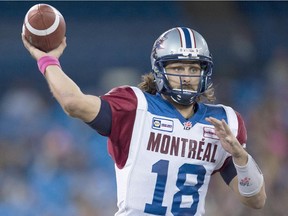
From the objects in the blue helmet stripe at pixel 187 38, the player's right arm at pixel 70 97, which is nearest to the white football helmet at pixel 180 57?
the blue helmet stripe at pixel 187 38

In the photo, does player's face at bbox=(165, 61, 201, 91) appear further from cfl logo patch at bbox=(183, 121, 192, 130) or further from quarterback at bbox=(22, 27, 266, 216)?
cfl logo patch at bbox=(183, 121, 192, 130)

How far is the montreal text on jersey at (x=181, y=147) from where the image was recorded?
367 cm

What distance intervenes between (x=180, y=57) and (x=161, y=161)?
1.64ft

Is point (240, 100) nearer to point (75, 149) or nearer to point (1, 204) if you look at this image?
point (75, 149)

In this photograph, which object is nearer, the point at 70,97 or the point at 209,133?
the point at 70,97

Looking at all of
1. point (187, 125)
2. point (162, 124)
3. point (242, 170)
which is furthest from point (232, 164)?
point (162, 124)

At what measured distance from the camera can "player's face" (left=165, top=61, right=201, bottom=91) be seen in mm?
3744

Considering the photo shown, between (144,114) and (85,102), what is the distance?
0.34 meters

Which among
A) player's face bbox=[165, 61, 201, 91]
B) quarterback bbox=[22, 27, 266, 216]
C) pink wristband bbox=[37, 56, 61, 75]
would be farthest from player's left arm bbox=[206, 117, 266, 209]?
pink wristband bbox=[37, 56, 61, 75]

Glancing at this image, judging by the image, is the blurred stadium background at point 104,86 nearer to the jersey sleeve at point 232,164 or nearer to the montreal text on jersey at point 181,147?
the jersey sleeve at point 232,164

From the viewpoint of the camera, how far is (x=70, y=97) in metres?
3.41

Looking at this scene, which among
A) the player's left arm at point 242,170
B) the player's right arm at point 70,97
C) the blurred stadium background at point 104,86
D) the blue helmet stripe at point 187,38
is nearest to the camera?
the player's right arm at point 70,97

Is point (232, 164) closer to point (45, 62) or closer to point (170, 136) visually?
point (170, 136)

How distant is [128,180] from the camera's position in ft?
12.0
